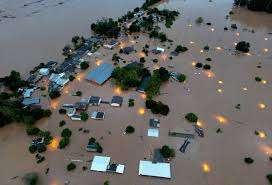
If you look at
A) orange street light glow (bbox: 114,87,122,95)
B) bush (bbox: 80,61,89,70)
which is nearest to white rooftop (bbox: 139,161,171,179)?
orange street light glow (bbox: 114,87,122,95)

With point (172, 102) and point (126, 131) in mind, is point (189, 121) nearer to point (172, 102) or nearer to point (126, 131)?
point (172, 102)

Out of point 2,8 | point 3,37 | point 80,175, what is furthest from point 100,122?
point 2,8

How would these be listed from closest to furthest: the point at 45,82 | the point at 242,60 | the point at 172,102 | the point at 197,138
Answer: the point at 197,138
the point at 172,102
the point at 45,82
the point at 242,60

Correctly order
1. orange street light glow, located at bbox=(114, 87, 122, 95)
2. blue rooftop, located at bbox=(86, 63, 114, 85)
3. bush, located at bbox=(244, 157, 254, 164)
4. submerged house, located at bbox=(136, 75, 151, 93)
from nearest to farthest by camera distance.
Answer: bush, located at bbox=(244, 157, 254, 164) < submerged house, located at bbox=(136, 75, 151, 93) < orange street light glow, located at bbox=(114, 87, 122, 95) < blue rooftop, located at bbox=(86, 63, 114, 85)

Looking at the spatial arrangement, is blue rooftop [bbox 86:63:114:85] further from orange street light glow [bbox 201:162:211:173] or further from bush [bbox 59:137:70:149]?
orange street light glow [bbox 201:162:211:173]

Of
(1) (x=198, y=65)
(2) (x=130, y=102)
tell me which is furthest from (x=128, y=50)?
(2) (x=130, y=102)

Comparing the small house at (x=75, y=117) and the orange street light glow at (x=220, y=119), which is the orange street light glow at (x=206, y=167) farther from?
the small house at (x=75, y=117)
